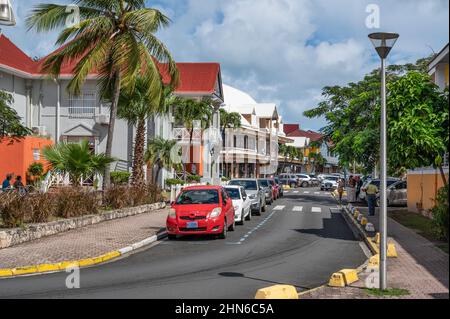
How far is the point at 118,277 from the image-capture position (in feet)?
36.6

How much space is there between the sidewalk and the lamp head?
364cm

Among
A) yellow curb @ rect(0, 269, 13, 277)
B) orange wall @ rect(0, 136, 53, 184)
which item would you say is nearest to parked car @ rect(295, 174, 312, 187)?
orange wall @ rect(0, 136, 53, 184)

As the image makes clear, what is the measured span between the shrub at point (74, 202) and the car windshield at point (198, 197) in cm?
391

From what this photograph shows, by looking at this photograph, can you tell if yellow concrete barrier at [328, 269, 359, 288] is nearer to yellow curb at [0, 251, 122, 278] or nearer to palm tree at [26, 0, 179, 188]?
yellow curb at [0, 251, 122, 278]

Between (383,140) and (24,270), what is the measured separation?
756 centimetres

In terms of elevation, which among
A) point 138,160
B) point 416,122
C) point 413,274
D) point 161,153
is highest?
point 416,122

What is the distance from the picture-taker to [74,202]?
64.5 ft

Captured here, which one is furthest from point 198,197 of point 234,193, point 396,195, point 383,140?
point 396,195

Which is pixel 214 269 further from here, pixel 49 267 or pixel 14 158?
pixel 14 158

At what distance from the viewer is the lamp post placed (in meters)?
9.23

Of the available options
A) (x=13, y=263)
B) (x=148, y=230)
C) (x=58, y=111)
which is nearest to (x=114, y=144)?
(x=58, y=111)

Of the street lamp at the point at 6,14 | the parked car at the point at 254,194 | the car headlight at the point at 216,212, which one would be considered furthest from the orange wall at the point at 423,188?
the street lamp at the point at 6,14
